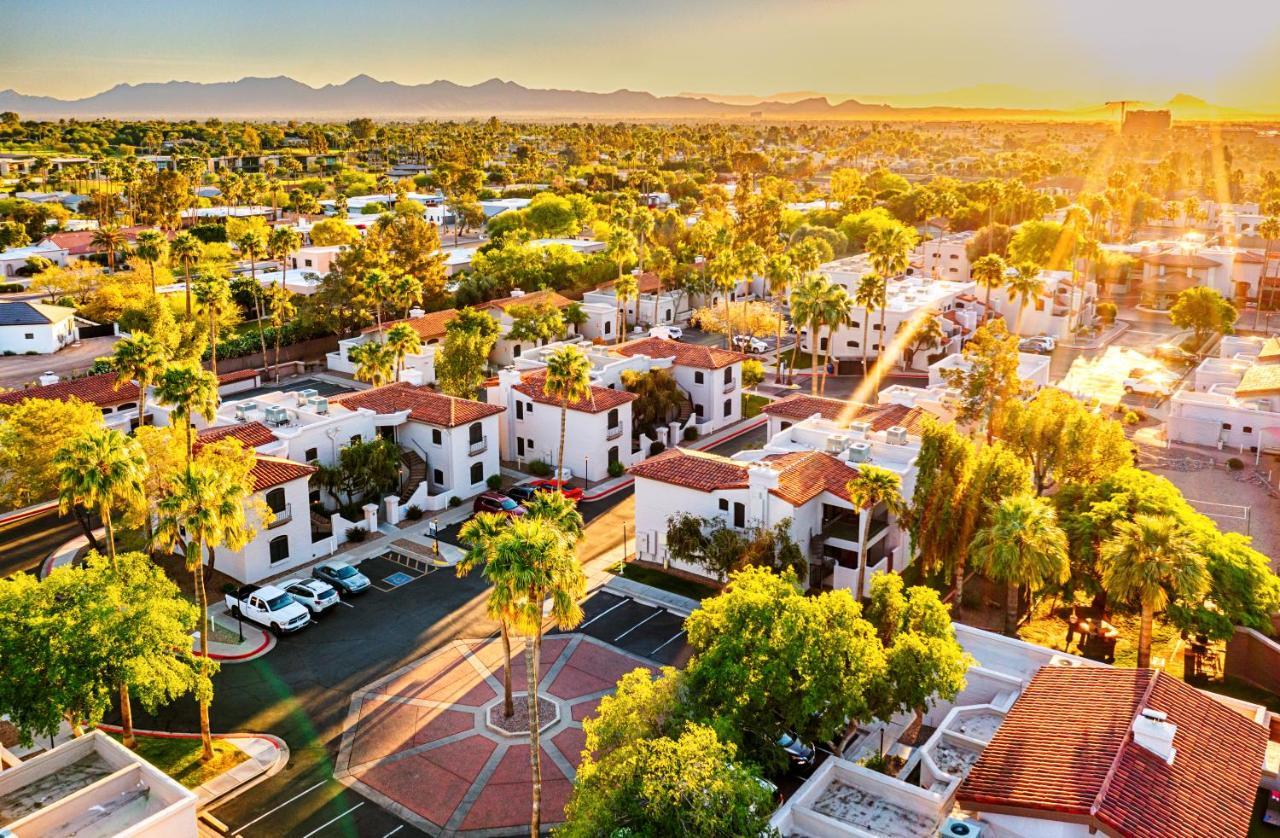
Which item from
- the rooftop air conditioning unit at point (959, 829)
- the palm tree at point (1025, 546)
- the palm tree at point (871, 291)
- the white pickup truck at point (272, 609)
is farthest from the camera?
the palm tree at point (871, 291)

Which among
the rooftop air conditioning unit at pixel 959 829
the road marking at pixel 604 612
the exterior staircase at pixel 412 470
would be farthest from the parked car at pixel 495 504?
the rooftop air conditioning unit at pixel 959 829

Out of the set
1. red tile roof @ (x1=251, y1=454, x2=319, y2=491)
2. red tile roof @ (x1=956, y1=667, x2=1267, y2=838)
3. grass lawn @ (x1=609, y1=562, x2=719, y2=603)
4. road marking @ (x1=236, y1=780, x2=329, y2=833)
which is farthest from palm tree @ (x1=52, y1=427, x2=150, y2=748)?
red tile roof @ (x1=956, y1=667, x2=1267, y2=838)

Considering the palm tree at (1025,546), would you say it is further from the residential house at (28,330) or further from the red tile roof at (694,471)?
the residential house at (28,330)

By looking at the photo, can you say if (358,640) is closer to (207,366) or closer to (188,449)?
(188,449)

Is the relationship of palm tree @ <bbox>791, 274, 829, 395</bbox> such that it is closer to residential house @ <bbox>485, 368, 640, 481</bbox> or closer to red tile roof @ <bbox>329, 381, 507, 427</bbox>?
residential house @ <bbox>485, 368, 640, 481</bbox>

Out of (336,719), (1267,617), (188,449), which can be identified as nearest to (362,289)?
(188,449)
